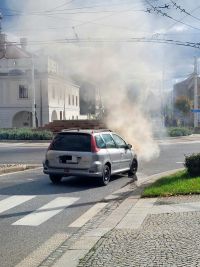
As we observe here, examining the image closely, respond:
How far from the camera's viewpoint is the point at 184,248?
5965 millimetres

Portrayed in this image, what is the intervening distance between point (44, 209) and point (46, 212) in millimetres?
329

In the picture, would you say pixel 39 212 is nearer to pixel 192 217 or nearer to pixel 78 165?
pixel 192 217

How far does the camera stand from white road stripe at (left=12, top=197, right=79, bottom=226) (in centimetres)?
838

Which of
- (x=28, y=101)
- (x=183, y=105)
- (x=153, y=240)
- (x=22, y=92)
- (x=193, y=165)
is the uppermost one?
(x=22, y=92)

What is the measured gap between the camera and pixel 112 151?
14.3m

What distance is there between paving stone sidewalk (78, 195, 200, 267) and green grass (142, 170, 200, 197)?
127cm

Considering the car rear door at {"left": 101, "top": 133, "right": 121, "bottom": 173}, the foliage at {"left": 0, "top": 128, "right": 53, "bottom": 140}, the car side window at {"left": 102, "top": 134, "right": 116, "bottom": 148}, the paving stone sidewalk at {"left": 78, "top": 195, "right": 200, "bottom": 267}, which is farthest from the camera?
the foliage at {"left": 0, "top": 128, "right": 53, "bottom": 140}

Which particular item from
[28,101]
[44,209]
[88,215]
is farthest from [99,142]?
[28,101]

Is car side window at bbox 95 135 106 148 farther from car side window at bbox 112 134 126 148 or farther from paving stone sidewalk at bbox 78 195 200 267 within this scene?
paving stone sidewalk at bbox 78 195 200 267

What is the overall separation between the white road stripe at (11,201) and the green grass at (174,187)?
2654mm

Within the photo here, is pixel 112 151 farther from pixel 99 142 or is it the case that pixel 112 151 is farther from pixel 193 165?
pixel 193 165

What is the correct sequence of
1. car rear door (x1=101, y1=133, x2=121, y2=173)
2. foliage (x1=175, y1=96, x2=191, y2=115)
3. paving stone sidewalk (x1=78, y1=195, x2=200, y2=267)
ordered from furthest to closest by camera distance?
foliage (x1=175, y1=96, x2=191, y2=115)
car rear door (x1=101, y1=133, x2=121, y2=173)
paving stone sidewalk (x1=78, y1=195, x2=200, y2=267)

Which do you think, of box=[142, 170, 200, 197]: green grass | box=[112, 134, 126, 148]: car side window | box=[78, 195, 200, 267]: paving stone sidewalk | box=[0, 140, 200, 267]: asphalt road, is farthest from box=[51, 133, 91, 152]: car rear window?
box=[78, 195, 200, 267]: paving stone sidewalk

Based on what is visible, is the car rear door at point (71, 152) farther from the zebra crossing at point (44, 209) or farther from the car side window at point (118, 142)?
the zebra crossing at point (44, 209)
